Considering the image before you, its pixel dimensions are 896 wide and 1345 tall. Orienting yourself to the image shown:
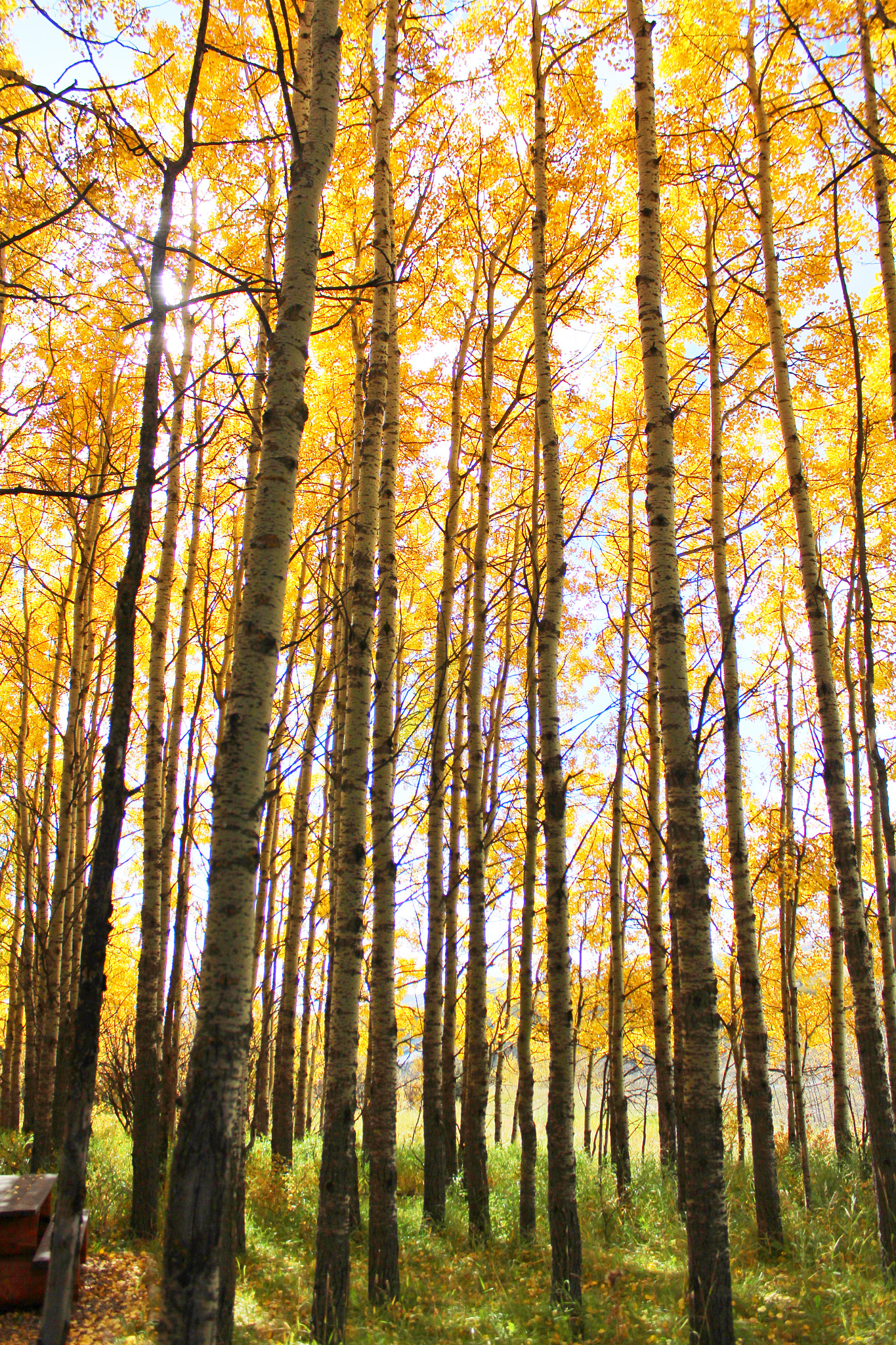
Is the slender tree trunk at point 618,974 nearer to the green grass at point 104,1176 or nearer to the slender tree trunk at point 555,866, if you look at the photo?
the slender tree trunk at point 555,866

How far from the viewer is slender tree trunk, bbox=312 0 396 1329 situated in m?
3.98

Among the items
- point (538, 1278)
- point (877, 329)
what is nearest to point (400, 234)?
point (877, 329)

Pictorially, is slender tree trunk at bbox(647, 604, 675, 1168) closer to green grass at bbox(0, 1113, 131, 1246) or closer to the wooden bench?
green grass at bbox(0, 1113, 131, 1246)

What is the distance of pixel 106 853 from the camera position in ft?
9.07

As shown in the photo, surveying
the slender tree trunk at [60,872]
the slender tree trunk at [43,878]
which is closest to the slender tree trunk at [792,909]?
the slender tree trunk at [60,872]

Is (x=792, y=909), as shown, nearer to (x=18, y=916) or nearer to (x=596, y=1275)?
(x=596, y=1275)

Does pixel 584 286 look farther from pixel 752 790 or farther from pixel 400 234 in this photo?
pixel 752 790

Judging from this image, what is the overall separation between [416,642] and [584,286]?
5.51 metres

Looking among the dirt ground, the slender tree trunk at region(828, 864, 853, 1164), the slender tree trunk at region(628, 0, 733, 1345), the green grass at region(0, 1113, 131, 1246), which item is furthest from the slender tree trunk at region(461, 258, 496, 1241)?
the slender tree trunk at region(828, 864, 853, 1164)

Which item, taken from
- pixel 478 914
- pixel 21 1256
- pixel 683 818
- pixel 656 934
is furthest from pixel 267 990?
pixel 683 818

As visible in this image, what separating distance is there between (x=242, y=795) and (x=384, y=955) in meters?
2.94

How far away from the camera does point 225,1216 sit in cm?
206

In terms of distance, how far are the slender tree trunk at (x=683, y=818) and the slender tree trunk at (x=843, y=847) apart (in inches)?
61.9

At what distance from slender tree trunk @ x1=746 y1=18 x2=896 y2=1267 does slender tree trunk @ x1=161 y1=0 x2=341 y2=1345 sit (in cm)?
420
